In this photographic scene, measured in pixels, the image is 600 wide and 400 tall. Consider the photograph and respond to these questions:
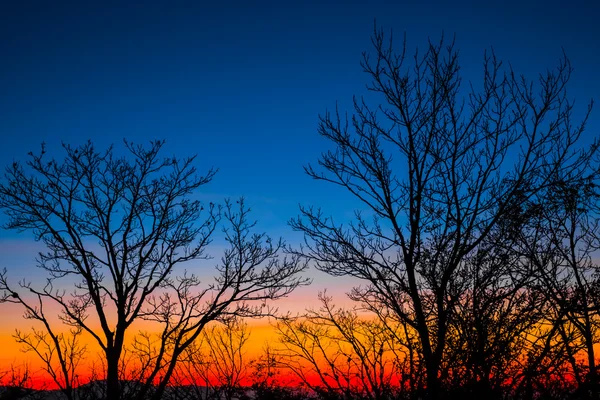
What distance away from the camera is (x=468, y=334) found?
301 inches

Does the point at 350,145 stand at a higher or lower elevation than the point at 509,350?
higher

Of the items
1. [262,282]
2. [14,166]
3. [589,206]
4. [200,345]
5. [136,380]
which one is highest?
[14,166]

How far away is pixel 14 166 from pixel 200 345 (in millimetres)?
7072

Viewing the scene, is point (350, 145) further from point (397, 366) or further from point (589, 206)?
point (589, 206)

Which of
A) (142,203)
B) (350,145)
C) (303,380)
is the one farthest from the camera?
(142,203)

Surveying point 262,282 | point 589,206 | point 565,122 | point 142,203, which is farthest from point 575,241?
point 142,203

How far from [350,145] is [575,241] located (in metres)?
9.86

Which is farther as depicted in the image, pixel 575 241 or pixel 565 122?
pixel 575 241

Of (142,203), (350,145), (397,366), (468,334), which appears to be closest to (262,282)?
(142,203)

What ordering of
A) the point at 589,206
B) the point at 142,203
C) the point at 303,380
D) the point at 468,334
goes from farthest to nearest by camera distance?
the point at 142,203, the point at 303,380, the point at 589,206, the point at 468,334

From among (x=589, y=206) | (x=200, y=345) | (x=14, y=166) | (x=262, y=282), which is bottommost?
(x=200, y=345)

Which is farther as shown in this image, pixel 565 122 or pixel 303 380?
pixel 303 380

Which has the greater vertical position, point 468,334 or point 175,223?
point 175,223

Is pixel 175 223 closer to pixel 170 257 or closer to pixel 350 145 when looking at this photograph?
pixel 170 257
